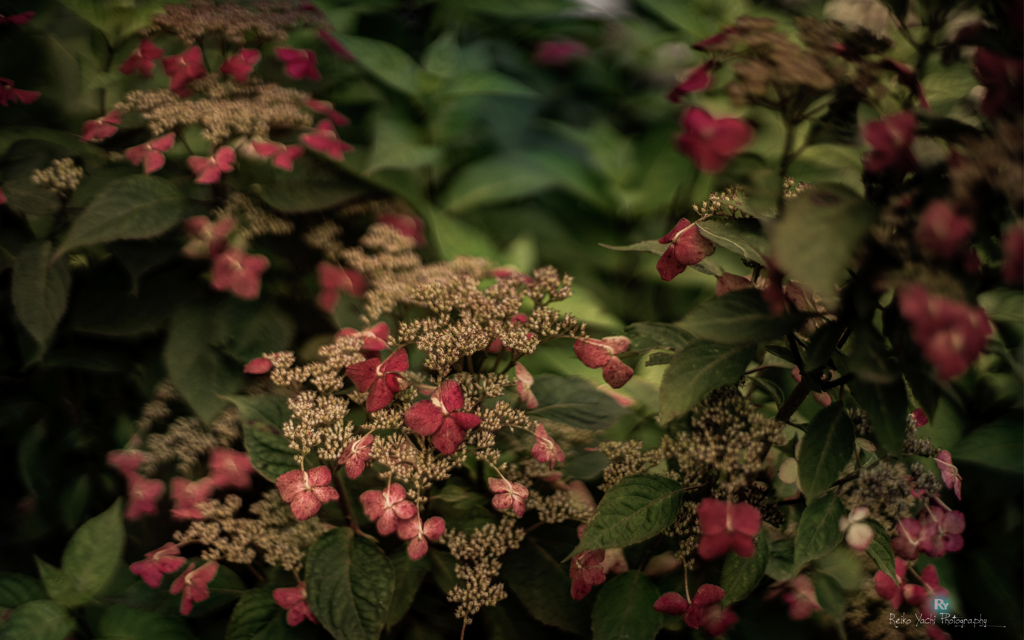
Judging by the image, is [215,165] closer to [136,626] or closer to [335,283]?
[335,283]

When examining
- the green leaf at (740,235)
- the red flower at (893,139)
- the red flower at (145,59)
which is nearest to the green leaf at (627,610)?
the green leaf at (740,235)

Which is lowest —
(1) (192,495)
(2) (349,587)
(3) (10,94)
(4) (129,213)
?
(1) (192,495)

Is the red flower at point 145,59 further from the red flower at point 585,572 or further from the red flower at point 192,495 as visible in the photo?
the red flower at point 585,572

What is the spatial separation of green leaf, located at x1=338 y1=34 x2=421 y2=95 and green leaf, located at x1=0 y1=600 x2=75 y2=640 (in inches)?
38.2

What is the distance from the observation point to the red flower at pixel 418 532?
572 millimetres

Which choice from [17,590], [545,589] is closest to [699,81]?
[545,589]

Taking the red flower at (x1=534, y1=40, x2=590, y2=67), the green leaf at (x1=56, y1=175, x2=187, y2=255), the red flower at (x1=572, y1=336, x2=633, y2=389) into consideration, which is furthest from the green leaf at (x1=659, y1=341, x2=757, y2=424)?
the red flower at (x1=534, y1=40, x2=590, y2=67)

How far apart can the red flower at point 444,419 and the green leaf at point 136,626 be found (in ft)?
1.51

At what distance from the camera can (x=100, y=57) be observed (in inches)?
39.1

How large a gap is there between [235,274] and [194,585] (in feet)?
1.38

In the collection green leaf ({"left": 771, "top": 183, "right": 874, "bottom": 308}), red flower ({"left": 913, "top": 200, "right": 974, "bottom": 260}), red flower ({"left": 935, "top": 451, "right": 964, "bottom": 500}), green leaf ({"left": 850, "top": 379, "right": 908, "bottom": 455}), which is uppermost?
red flower ({"left": 913, "top": 200, "right": 974, "bottom": 260})

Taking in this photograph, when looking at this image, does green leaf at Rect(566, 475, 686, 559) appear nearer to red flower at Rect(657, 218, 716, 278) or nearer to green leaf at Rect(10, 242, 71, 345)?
red flower at Rect(657, 218, 716, 278)

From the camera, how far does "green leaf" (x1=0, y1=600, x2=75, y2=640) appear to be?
25.8 inches

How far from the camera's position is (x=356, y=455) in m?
0.54
